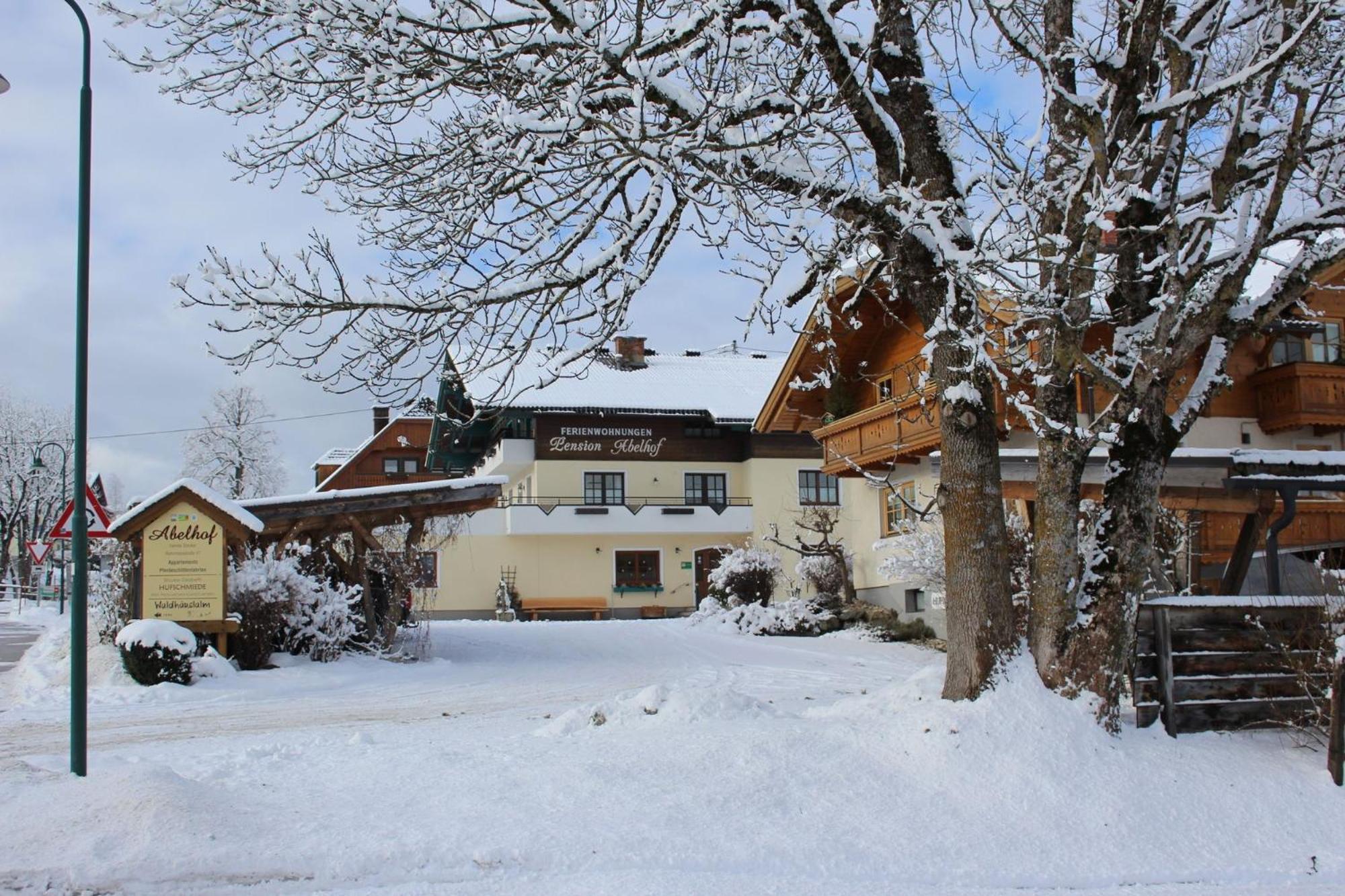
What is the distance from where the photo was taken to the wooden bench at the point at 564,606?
40.3 meters

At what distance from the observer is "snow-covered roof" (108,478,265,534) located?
14.8 m

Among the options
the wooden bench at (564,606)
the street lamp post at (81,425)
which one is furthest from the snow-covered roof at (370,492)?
the wooden bench at (564,606)

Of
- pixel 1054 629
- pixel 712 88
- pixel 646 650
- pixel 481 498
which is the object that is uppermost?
pixel 712 88

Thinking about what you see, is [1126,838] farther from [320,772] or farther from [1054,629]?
[320,772]

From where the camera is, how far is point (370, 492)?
57.0 feet

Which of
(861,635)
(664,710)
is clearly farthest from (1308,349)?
(664,710)

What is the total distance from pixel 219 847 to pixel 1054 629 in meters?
5.32

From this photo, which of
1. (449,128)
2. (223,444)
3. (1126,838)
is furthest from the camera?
(223,444)

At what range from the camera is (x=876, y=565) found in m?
26.0

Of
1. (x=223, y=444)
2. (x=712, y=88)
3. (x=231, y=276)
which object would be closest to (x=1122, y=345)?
(x=712, y=88)

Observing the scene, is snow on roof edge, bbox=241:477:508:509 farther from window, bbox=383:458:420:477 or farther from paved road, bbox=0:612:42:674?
window, bbox=383:458:420:477

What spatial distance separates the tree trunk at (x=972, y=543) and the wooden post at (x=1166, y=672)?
1059mm

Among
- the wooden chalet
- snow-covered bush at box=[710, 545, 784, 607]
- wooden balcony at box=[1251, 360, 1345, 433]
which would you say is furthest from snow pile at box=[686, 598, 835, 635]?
wooden balcony at box=[1251, 360, 1345, 433]

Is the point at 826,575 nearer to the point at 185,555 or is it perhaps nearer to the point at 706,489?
the point at 185,555
